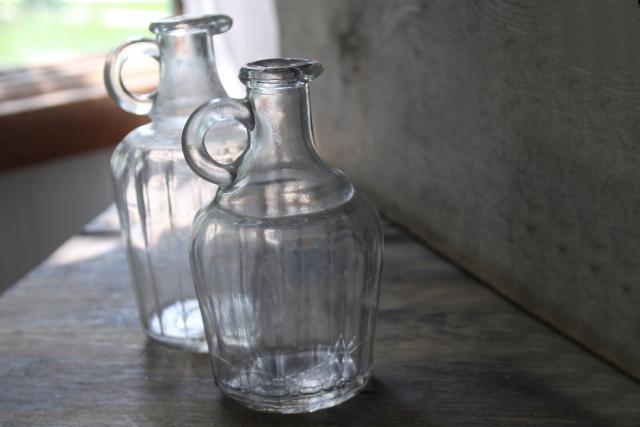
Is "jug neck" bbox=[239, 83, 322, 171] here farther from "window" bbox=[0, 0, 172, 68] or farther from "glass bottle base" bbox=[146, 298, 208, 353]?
"window" bbox=[0, 0, 172, 68]

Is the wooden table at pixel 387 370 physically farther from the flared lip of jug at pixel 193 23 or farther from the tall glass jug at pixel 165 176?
the flared lip of jug at pixel 193 23

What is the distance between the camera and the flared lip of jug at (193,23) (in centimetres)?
72

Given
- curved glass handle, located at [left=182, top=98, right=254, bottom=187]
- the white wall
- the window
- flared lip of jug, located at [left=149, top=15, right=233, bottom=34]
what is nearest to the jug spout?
flared lip of jug, located at [left=149, top=15, right=233, bottom=34]

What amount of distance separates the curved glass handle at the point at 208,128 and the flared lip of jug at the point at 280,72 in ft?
0.08

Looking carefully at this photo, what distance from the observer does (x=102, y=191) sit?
1574mm

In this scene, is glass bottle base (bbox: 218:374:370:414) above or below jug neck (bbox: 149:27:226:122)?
below

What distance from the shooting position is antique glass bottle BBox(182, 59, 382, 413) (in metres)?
0.62

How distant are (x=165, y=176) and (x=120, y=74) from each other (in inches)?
3.8

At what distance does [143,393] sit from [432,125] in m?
0.42

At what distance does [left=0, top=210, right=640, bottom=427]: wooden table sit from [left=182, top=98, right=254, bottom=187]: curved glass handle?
0.16 metres

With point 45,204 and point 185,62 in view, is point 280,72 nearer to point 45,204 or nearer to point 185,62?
point 185,62

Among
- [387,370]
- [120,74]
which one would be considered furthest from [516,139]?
[120,74]

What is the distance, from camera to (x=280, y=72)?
23.5 inches

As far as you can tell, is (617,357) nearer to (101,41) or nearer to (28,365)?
(28,365)
